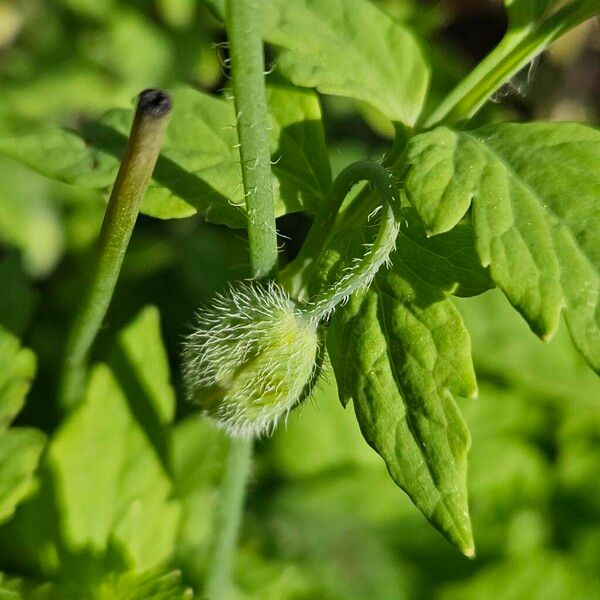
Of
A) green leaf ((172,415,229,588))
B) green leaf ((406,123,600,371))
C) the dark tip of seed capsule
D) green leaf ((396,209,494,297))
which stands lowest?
green leaf ((172,415,229,588))

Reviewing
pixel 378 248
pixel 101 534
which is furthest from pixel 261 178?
pixel 101 534

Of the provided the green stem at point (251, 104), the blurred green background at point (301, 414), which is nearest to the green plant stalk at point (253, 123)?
the green stem at point (251, 104)

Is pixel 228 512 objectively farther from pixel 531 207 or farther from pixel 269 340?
pixel 531 207

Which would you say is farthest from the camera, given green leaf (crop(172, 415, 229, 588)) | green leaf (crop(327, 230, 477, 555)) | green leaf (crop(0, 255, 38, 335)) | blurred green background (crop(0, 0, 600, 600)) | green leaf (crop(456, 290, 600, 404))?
green leaf (crop(456, 290, 600, 404))

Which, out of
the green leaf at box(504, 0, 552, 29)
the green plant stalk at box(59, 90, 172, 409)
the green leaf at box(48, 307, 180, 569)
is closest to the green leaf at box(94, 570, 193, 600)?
the green leaf at box(48, 307, 180, 569)

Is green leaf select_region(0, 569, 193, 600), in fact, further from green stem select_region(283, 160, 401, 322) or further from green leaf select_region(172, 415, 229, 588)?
green stem select_region(283, 160, 401, 322)

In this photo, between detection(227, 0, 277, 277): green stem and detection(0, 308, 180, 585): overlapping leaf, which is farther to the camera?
detection(0, 308, 180, 585): overlapping leaf

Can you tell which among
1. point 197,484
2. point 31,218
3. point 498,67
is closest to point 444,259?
point 498,67
